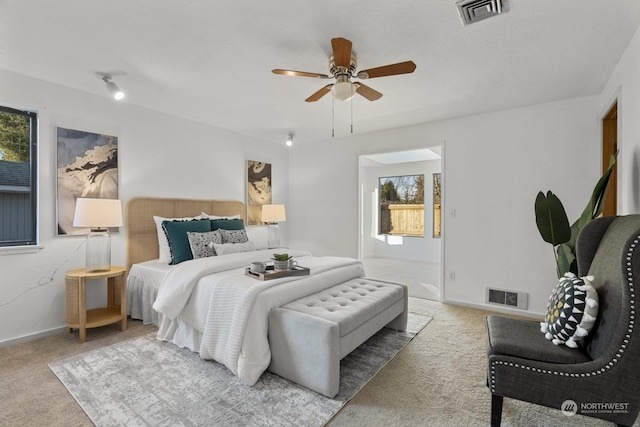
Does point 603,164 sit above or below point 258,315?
above

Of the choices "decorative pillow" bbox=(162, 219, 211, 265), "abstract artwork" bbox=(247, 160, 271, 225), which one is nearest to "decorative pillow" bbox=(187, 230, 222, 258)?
"decorative pillow" bbox=(162, 219, 211, 265)

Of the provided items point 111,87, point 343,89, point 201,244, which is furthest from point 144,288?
point 343,89

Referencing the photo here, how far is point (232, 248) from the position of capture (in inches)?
138

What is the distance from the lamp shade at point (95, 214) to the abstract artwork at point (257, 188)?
7.10 ft

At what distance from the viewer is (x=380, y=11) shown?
1871mm

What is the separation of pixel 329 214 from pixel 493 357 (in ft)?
12.7

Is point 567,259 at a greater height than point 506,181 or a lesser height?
lesser

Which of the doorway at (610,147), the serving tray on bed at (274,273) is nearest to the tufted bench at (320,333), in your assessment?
the serving tray on bed at (274,273)

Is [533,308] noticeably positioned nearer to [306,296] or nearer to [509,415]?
[509,415]

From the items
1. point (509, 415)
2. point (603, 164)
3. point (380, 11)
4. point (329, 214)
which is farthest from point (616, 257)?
point (329, 214)

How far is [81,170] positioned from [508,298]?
4958 mm

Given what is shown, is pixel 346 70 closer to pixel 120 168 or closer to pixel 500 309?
→ pixel 120 168

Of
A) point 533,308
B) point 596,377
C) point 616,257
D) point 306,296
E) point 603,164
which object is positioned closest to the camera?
point 596,377

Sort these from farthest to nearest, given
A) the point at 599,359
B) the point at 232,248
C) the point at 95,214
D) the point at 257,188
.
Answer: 1. the point at 257,188
2. the point at 232,248
3. the point at 95,214
4. the point at 599,359
